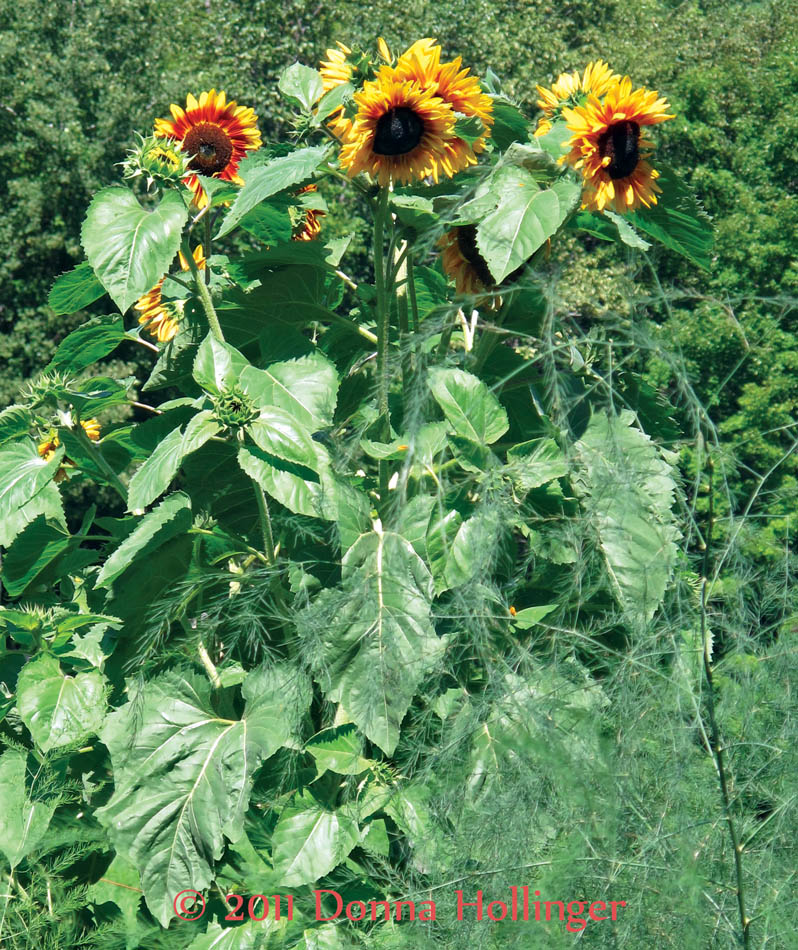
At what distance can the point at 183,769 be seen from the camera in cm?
138

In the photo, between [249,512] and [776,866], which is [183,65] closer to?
[249,512]

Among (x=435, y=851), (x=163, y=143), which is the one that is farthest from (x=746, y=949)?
(x=163, y=143)

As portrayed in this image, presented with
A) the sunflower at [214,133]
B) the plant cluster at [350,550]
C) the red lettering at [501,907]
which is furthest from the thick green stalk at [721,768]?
the sunflower at [214,133]

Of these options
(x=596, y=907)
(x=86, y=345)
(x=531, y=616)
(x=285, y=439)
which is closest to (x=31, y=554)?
(x=86, y=345)

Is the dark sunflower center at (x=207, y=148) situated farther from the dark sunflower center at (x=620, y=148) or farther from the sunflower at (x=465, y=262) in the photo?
the dark sunflower center at (x=620, y=148)

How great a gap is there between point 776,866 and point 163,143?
4.11ft

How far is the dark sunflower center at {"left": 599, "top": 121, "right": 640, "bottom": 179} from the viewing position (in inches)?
53.8

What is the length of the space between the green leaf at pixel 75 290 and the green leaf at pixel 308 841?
81cm

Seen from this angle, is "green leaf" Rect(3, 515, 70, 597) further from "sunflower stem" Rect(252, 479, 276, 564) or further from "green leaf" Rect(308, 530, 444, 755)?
"green leaf" Rect(308, 530, 444, 755)

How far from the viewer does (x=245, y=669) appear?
157 centimetres

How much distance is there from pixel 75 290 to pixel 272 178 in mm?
429

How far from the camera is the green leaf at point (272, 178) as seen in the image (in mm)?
1330

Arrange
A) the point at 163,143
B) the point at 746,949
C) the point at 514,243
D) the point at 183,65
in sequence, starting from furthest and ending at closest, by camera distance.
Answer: the point at 183,65
the point at 163,143
the point at 514,243
the point at 746,949

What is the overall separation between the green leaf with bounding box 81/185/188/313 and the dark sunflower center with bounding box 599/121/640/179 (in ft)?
1.84
